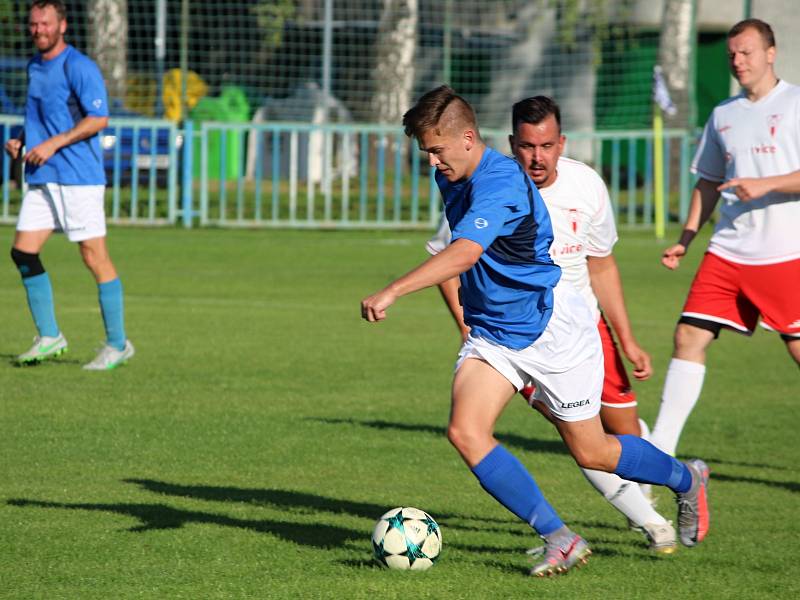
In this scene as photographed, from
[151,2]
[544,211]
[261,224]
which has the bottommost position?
[261,224]

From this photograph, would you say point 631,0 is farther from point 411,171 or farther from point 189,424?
point 189,424

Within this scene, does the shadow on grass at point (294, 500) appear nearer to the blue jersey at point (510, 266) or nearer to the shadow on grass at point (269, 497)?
the shadow on grass at point (269, 497)

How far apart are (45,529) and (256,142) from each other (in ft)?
50.5

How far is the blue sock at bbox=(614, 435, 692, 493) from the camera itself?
5.07 metres

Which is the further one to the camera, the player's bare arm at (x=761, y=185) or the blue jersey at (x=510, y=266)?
the player's bare arm at (x=761, y=185)

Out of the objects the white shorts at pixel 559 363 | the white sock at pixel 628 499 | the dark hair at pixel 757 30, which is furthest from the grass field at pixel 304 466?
the dark hair at pixel 757 30

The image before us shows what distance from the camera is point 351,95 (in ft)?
79.3

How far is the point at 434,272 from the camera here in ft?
14.8

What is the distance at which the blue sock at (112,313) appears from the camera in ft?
30.5

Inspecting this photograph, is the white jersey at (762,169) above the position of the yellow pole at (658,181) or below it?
above

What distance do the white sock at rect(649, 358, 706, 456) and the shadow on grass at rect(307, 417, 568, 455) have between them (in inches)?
38.3

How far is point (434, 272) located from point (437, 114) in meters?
0.56

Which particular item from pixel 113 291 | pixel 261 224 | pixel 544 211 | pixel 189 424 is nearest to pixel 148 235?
pixel 261 224

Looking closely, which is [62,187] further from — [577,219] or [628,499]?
[628,499]
